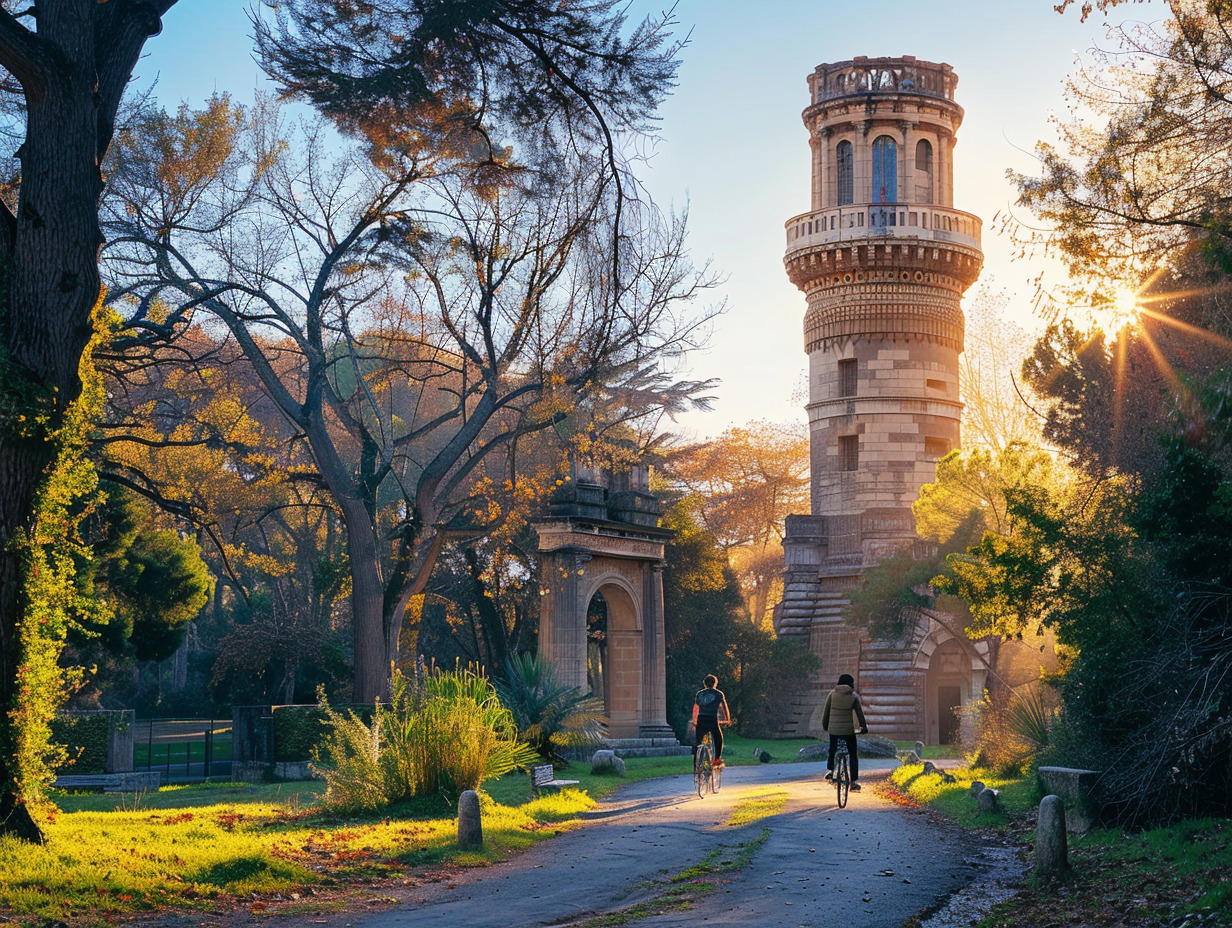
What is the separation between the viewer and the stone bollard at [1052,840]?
35.4ft

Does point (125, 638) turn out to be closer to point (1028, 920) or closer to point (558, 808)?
point (558, 808)

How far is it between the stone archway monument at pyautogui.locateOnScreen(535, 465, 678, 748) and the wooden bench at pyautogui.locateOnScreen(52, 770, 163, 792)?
10.8 m

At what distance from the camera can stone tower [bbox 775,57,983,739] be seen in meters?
42.8

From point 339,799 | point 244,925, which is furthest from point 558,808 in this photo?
point 244,925

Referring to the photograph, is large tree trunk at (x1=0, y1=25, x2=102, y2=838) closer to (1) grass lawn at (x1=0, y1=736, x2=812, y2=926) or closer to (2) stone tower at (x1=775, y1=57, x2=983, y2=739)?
(1) grass lawn at (x1=0, y1=736, x2=812, y2=926)

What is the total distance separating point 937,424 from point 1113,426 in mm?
23170

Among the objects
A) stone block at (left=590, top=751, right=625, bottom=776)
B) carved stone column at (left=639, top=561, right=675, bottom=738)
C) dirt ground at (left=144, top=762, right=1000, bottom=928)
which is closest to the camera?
dirt ground at (left=144, top=762, right=1000, bottom=928)

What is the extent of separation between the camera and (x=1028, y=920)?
923 cm

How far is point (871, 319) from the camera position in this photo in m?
43.2

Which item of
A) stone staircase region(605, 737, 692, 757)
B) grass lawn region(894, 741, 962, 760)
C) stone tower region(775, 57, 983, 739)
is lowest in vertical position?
grass lawn region(894, 741, 962, 760)

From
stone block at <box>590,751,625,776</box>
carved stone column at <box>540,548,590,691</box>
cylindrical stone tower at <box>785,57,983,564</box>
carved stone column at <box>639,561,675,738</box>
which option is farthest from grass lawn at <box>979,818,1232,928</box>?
cylindrical stone tower at <box>785,57,983,564</box>

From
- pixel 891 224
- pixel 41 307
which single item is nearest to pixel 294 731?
pixel 41 307

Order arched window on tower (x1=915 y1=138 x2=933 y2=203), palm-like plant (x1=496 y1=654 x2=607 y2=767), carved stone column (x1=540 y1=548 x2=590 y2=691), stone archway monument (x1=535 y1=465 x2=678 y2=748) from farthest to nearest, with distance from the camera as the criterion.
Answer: arched window on tower (x1=915 y1=138 x2=933 y2=203) < stone archway monument (x1=535 y1=465 x2=678 y2=748) < carved stone column (x1=540 y1=548 x2=590 y2=691) < palm-like plant (x1=496 y1=654 x2=607 y2=767)

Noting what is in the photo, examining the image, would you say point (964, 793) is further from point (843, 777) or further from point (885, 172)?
point (885, 172)
